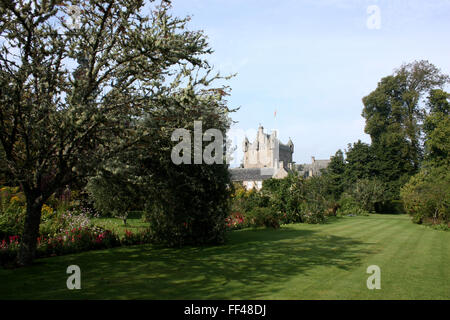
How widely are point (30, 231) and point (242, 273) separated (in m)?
5.55

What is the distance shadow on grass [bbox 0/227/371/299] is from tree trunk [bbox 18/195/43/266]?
407mm

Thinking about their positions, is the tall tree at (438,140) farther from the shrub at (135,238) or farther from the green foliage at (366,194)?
the shrub at (135,238)

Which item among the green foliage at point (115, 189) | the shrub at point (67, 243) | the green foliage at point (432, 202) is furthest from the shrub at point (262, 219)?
the green foliage at point (432, 202)

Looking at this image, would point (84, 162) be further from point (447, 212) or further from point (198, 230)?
point (447, 212)

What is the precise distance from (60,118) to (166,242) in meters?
6.41

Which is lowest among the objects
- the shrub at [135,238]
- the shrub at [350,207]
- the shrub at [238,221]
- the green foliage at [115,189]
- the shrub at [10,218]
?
the shrub at [350,207]

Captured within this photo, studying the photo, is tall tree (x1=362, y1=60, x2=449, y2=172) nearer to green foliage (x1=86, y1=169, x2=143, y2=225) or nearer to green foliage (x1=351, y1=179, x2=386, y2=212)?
green foliage (x1=351, y1=179, x2=386, y2=212)

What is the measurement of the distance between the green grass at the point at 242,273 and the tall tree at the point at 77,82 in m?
2.08

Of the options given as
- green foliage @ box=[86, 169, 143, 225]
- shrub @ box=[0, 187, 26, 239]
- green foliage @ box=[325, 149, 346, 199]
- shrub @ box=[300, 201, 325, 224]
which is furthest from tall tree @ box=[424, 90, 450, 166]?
shrub @ box=[0, 187, 26, 239]

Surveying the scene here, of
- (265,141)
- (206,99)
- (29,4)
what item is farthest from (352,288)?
(265,141)

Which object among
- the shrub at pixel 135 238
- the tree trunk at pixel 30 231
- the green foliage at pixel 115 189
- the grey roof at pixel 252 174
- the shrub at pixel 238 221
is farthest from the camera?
the grey roof at pixel 252 174

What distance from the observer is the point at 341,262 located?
980 cm

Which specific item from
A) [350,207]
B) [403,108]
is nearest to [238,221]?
[350,207]

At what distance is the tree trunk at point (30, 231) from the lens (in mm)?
8625
